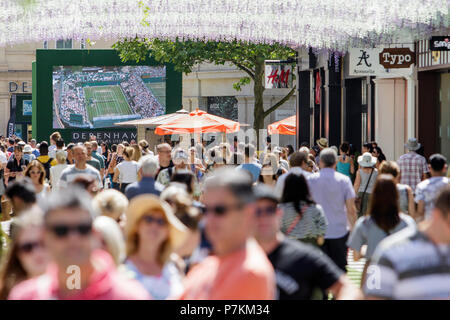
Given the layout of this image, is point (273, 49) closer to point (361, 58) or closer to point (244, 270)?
point (361, 58)

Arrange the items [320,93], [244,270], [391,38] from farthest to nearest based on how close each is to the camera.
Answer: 1. [320,93]
2. [391,38]
3. [244,270]

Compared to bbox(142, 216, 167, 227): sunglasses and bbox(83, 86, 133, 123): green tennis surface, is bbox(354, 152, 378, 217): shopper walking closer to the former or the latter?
bbox(142, 216, 167, 227): sunglasses

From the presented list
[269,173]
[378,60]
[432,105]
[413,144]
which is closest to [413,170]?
[413,144]

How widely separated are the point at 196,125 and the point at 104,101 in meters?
20.1

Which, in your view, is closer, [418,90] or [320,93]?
[418,90]

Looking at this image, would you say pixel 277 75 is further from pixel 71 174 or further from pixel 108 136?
pixel 71 174

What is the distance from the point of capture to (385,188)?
23.9 ft

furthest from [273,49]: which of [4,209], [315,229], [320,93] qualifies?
[315,229]

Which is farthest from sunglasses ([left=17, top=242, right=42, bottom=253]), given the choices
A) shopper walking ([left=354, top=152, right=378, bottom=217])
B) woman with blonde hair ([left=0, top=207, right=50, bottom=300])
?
shopper walking ([left=354, top=152, right=378, bottom=217])

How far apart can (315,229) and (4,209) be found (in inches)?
213

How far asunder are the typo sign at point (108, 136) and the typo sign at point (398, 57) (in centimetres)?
2240

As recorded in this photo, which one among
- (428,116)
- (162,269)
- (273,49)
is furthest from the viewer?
(273,49)

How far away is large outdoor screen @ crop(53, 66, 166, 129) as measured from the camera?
41.3 meters

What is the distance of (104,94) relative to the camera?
1646 inches
